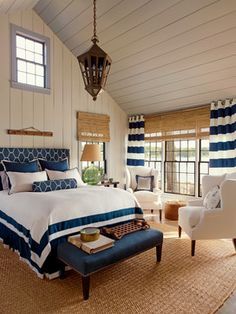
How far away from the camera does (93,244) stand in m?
2.34

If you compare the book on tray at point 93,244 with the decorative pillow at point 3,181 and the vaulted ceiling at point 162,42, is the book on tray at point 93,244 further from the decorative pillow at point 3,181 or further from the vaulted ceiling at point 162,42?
the vaulted ceiling at point 162,42

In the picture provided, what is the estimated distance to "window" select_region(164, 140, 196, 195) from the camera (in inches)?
211

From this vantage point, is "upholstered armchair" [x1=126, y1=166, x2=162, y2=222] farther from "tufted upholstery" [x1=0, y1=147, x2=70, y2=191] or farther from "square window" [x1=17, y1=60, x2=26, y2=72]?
"square window" [x1=17, y1=60, x2=26, y2=72]

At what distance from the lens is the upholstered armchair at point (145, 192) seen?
4707 millimetres

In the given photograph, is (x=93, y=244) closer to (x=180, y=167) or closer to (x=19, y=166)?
(x=19, y=166)

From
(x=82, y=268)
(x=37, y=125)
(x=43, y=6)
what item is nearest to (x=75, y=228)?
(x=82, y=268)

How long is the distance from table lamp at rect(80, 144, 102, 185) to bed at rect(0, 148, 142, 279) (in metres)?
1.67

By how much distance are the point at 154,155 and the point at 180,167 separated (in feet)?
2.63

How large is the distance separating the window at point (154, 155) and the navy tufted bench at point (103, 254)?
10.5ft

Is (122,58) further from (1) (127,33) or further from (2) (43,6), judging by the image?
(2) (43,6)

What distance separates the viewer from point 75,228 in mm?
2750

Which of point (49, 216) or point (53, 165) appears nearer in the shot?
point (49, 216)

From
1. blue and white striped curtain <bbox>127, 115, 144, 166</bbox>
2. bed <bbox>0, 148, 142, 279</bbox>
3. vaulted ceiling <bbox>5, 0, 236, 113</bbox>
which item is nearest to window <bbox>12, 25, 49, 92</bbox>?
vaulted ceiling <bbox>5, 0, 236, 113</bbox>

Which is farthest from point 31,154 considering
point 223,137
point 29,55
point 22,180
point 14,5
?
point 223,137
